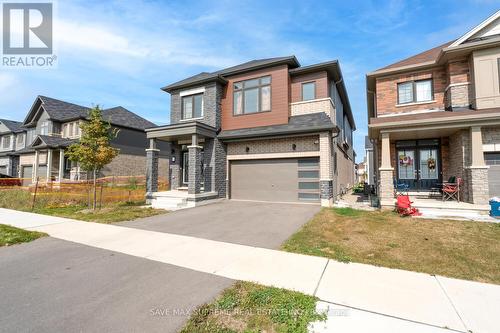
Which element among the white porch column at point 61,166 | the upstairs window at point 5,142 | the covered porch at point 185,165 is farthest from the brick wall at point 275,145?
the upstairs window at point 5,142

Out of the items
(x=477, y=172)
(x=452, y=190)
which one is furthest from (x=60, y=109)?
(x=477, y=172)

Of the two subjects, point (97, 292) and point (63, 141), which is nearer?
point (97, 292)

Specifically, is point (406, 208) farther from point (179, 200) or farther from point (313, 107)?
point (179, 200)

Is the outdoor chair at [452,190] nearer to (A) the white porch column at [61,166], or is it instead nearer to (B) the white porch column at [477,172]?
(B) the white porch column at [477,172]

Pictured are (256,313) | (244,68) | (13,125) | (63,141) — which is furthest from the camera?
(13,125)

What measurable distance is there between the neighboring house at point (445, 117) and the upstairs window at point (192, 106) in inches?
414

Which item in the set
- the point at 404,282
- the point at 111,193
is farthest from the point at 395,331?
the point at 111,193

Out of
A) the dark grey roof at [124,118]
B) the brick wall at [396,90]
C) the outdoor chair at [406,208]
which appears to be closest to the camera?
the outdoor chair at [406,208]

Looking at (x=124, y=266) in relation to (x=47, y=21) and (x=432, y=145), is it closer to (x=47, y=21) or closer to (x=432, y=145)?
(x=47, y=21)

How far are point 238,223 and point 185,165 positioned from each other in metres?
8.75

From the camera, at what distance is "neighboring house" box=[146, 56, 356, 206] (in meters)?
12.8

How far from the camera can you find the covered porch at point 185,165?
1273 centimetres

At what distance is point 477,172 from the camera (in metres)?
9.77

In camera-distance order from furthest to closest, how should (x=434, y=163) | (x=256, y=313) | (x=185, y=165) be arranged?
1. (x=185, y=165)
2. (x=434, y=163)
3. (x=256, y=313)
